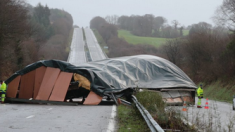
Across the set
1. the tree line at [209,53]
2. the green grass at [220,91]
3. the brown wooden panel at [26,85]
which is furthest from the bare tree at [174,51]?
the brown wooden panel at [26,85]

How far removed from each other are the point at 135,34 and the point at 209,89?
341 ft

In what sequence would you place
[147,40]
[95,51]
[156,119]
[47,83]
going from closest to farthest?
[156,119] → [47,83] → [95,51] → [147,40]

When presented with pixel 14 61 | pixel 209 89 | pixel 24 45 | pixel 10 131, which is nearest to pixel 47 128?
pixel 10 131

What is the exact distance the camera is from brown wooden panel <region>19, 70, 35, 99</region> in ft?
65.6

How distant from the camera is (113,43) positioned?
105 meters

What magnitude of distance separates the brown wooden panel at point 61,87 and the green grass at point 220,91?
54.9ft

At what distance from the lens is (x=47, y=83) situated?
1959 centimetres

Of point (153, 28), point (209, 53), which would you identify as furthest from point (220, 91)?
point (153, 28)

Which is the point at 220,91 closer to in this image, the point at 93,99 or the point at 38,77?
the point at 93,99

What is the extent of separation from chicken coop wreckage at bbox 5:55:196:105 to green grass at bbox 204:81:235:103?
419 inches

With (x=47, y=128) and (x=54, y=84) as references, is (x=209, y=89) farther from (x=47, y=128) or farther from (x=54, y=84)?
(x=47, y=128)

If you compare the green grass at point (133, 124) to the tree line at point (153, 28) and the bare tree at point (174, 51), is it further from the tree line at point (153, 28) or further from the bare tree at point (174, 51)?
the tree line at point (153, 28)

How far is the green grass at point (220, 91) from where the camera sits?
31.8 meters

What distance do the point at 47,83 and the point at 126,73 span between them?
548 centimetres
